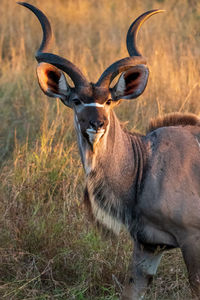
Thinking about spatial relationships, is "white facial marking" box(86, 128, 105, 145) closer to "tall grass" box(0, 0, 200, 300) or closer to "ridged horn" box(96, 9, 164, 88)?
"ridged horn" box(96, 9, 164, 88)

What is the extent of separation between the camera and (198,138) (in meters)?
4.02

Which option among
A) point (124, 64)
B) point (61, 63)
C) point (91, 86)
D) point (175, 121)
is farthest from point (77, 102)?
point (175, 121)

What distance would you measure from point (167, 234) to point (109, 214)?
0.47 meters

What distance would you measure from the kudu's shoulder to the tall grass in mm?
888

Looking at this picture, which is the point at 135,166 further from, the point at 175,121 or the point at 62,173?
the point at 62,173

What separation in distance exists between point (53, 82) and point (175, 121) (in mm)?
940

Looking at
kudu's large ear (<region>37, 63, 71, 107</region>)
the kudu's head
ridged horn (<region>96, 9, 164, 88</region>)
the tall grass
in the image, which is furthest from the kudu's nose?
the tall grass

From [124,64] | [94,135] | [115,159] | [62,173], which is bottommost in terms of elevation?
[62,173]

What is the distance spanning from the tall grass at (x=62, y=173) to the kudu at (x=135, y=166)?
0.27m

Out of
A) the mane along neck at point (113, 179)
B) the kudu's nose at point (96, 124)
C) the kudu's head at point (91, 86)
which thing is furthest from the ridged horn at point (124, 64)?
the kudu's nose at point (96, 124)

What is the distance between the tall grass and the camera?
13.8 feet

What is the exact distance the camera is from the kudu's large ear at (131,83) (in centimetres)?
397

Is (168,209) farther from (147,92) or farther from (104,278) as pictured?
(147,92)

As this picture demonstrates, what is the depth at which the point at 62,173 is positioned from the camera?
5.24 metres
